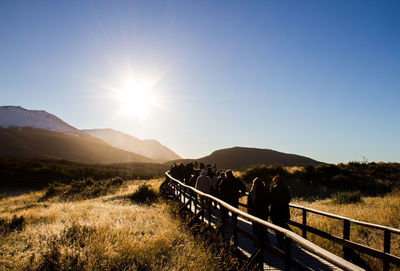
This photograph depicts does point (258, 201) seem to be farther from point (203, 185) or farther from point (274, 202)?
point (203, 185)

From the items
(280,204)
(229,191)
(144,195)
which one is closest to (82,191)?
(144,195)

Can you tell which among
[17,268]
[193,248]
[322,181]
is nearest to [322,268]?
[193,248]

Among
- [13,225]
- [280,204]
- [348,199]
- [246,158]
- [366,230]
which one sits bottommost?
[13,225]

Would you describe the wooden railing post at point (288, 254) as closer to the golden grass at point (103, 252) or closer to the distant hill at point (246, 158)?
the golden grass at point (103, 252)

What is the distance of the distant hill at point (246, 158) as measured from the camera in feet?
263

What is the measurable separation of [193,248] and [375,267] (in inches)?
184

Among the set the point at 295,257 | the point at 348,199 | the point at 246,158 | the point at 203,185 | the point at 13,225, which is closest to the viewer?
the point at 295,257

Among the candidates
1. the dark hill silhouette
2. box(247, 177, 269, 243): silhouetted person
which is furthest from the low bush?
the dark hill silhouette

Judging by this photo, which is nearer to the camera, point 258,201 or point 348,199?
point 258,201

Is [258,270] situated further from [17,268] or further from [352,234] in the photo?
[352,234]

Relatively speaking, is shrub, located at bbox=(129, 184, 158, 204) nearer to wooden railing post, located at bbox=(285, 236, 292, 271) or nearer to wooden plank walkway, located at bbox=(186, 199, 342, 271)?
wooden plank walkway, located at bbox=(186, 199, 342, 271)

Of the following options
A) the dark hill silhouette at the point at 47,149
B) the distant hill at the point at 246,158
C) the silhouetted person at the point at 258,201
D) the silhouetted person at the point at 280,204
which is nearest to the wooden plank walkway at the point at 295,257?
the silhouetted person at the point at 280,204

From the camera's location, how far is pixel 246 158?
3398 inches

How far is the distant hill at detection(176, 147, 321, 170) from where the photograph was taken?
8017cm
